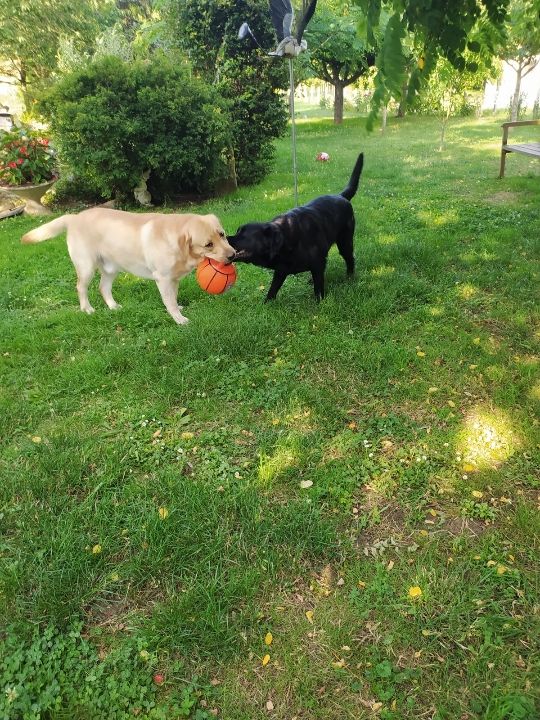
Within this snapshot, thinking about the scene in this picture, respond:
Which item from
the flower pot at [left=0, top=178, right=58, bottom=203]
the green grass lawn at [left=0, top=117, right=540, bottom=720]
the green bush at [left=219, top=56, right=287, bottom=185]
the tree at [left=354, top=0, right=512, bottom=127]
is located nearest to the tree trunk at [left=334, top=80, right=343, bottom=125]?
the green bush at [left=219, top=56, right=287, bottom=185]

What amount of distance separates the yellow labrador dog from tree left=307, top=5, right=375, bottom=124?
17.0 m

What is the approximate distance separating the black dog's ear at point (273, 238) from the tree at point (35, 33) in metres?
17.0

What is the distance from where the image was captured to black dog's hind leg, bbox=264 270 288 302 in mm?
4719

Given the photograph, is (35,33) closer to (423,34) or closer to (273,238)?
(273,238)

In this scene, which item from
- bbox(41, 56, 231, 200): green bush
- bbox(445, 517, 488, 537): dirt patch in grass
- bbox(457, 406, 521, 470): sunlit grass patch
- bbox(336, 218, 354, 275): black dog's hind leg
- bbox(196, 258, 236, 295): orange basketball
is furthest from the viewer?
bbox(41, 56, 231, 200): green bush

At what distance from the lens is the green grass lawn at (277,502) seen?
1.98m

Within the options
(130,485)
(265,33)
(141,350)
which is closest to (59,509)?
(130,485)

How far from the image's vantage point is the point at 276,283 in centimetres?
486

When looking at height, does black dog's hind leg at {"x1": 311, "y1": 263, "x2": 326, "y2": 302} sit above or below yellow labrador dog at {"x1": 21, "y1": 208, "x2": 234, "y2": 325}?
below

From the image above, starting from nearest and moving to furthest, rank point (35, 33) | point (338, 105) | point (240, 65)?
point (240, 65) → point (35, 33) → point (338, 105)

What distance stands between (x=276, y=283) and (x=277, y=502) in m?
2.63

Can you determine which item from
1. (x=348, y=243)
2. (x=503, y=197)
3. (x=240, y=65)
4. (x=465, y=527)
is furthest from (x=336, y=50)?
(x=465, y=527)

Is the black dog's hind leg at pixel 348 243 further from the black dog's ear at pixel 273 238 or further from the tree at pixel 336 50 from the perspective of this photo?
the tree at pixel 336 50

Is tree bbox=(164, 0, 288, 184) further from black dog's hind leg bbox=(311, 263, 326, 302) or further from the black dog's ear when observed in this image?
the black dog's ear
